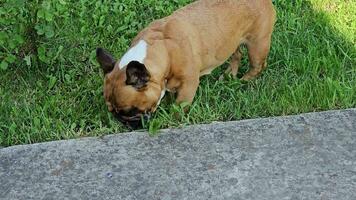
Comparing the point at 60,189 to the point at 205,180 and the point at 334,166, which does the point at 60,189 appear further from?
the point at 334,166

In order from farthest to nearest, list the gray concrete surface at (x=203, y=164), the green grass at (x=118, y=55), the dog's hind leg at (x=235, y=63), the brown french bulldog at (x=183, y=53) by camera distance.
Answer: the dog's hind leg at (x=235, y=63), the green grass at (x=118, y=55), the brown french bulldog at (x=183, y=53), the gray concrete surface at (x=203, y=164)

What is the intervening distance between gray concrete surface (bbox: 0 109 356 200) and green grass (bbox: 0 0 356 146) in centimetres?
18

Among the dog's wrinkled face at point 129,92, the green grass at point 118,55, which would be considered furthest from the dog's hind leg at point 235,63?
the dog's wrinkled face at point 129,92

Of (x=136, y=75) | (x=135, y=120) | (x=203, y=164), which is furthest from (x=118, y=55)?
(x=203, y=164)

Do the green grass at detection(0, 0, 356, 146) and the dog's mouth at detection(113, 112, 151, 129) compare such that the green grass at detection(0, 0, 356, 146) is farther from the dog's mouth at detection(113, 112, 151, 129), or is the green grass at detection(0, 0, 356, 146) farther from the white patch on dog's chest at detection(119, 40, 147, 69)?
the white patch on dog's chest at detection(119, 40, 147, 69)

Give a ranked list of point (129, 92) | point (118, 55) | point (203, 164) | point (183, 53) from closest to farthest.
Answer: point (203, 164)
point (129, 92)
point (183, 53)
point (118, 55)

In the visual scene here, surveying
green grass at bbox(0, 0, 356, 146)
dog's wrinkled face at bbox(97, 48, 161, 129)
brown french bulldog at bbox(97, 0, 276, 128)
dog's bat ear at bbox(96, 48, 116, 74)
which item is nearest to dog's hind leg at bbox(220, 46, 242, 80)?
brown french bulldog at bbox(97, 0, 276, 128)

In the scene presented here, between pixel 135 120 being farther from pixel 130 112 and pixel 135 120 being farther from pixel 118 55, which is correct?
pixel 118 55

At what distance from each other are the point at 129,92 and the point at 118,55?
109 cm

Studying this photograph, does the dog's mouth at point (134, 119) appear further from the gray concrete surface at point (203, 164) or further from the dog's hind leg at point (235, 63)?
the dog's hind leg at point (235, 63)

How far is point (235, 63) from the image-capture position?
5141mm

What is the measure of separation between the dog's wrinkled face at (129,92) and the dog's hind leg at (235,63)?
3.13 feet

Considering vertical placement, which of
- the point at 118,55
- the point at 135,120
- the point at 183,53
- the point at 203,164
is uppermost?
the point at 183,53

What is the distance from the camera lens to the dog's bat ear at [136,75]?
3.94 meters
